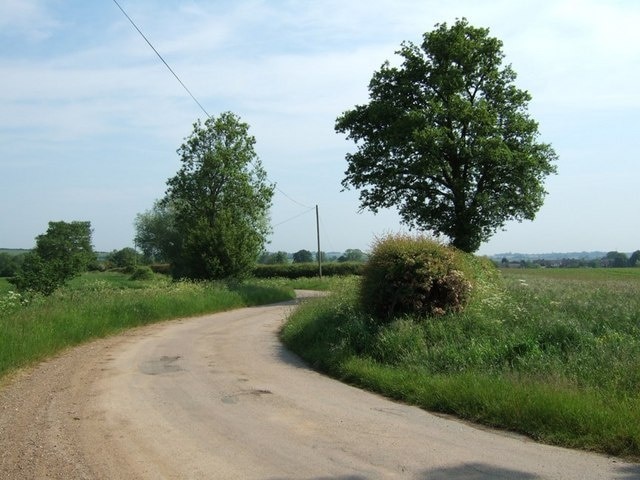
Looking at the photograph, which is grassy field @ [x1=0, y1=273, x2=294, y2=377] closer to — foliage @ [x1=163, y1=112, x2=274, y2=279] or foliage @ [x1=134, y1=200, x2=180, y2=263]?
foliage @ [x1=163, y1=112, x2=274, y2=279]

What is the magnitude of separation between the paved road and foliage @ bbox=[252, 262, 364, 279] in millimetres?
55157

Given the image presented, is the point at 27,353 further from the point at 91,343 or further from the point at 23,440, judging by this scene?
the point at 23,440

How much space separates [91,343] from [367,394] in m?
9.16

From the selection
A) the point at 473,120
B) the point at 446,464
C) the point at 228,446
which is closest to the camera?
the point at 446,464

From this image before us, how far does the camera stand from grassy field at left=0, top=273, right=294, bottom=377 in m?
12.9

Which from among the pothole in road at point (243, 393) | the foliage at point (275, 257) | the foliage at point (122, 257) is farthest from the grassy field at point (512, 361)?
the foliage at point (122, 257)

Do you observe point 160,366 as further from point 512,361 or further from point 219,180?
point 219,180

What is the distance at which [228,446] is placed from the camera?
22.4 feet

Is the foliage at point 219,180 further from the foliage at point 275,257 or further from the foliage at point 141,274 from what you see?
the foliage at point 275,257

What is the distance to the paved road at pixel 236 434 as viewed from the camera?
19.7ft

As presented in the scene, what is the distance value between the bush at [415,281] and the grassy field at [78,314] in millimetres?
7625

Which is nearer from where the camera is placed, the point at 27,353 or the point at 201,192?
the point at 27,353

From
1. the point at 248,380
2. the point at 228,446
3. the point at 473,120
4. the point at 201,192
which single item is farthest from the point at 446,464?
the point at 201,192

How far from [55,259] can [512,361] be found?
62790 mm
